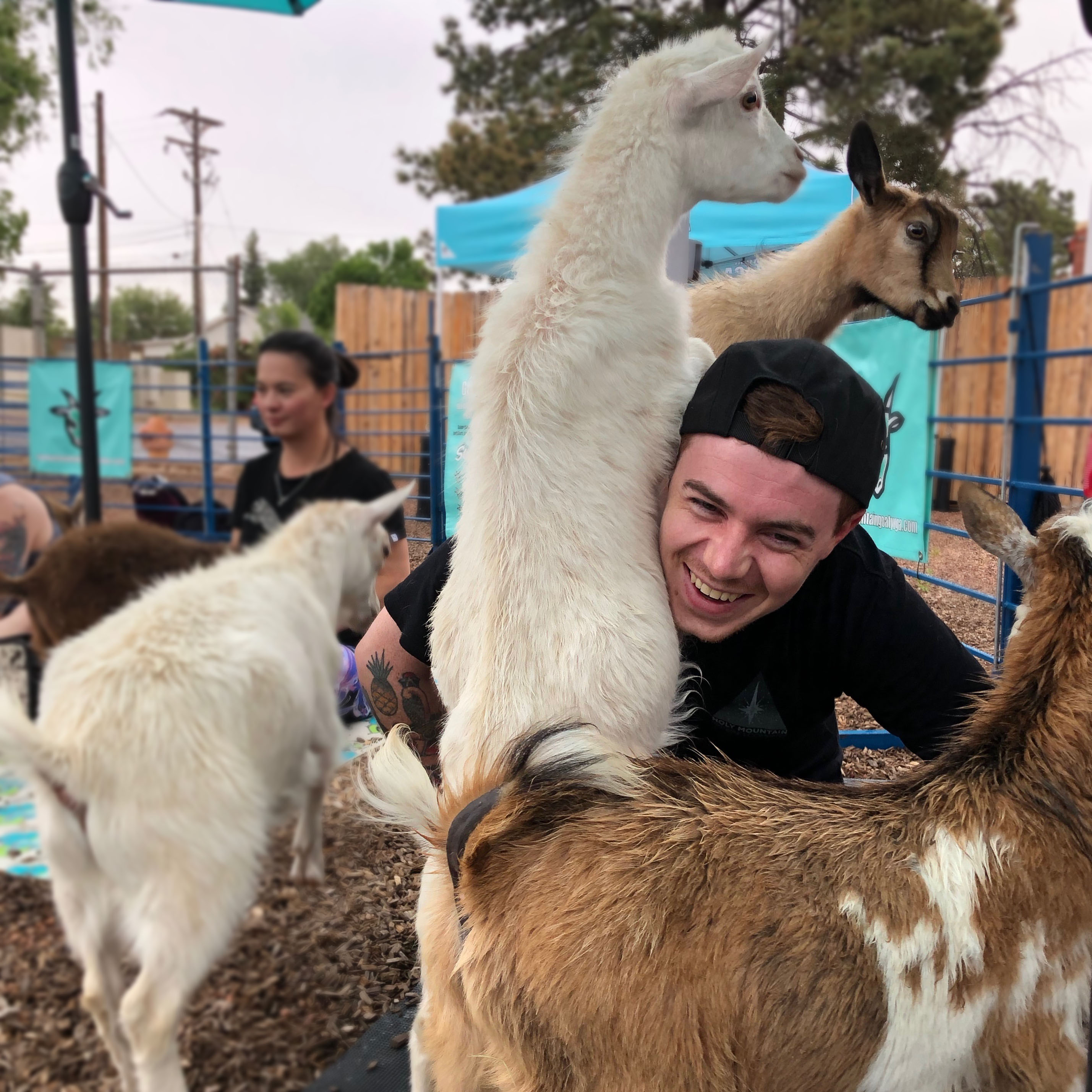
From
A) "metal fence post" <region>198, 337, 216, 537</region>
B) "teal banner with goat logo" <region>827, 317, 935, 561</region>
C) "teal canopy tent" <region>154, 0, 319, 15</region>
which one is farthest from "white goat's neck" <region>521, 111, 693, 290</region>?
"metal fence post" <region>198, 337, 216, 537</region>

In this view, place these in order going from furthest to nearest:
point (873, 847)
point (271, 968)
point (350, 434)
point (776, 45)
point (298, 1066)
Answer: point (350, 434)
point (271, 968)
point (298, 1066)
point (776, 45)
point (873, 847)

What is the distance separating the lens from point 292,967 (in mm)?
964

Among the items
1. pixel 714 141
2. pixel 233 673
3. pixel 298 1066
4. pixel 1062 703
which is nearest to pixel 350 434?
pixel 233 673

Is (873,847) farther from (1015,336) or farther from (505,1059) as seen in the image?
(1015,336)

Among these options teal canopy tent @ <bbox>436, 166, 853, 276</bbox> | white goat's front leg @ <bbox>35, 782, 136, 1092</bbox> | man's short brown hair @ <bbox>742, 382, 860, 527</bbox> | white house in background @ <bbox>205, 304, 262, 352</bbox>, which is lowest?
white goat's front leg @ <bbox>35, 782, 136, 1092</bbox>

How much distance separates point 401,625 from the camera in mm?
808

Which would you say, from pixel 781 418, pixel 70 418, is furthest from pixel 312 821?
pixel 70 418

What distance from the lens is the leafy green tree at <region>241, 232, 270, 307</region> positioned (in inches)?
111

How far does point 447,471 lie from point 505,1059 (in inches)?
19.4

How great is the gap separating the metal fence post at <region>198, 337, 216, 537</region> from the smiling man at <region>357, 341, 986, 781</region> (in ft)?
6.41

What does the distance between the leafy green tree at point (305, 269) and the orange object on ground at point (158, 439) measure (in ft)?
5.94

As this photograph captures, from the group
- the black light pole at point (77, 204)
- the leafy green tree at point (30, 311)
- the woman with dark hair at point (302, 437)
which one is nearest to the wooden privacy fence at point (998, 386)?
the woman with dark hair at point (302, 437)

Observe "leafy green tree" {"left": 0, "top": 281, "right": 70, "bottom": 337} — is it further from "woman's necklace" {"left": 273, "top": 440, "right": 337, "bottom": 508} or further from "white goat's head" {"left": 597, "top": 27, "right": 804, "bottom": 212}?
"white goat's head" {"left": 597, "top": 27, "right": 804, "bottom": 212}

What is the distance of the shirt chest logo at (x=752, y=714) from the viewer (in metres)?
0.74
